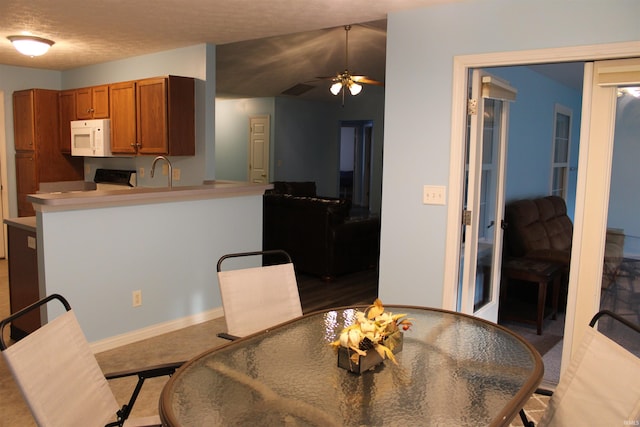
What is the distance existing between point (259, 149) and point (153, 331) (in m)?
6.20

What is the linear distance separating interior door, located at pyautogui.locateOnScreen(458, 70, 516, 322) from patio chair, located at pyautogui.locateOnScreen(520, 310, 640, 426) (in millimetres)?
1725

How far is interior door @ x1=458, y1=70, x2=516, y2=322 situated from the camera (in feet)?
10.8

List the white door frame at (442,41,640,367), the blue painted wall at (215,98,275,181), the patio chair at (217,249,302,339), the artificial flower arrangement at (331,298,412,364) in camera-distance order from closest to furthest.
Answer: the artificial flower arrangement at (331,298,412,364) → the patio chair at (217,249,302,339) → the white door frame at (442,41,640,367) → the blue painted wall at (215,98,275,181)

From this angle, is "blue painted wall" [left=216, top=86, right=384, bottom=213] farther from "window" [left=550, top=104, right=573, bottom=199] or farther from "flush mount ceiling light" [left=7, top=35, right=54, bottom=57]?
"flush mount ceiling light" [left=7, top=35, right=54, bottom=57]

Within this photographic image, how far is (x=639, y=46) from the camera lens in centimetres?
260

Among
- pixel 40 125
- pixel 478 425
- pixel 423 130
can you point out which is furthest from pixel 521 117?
pixel 40 125

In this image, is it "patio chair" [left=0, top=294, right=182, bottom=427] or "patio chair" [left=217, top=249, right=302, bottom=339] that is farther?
"patio chair" [left=217, top=249, right=302, bottom=339]

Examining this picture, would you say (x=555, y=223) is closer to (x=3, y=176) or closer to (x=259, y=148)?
(x=259, y=148)

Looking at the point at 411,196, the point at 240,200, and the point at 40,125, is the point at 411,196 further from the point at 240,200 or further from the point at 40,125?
the point at 40,125

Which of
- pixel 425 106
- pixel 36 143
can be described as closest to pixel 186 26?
pixel 425 106

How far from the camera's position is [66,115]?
6008 millimetres

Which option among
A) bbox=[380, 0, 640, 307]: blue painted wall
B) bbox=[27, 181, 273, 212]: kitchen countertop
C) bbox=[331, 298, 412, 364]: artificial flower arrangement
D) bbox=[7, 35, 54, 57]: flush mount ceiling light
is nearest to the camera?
bbox=[331, 298, 412, 364]: artificial flower arrangement

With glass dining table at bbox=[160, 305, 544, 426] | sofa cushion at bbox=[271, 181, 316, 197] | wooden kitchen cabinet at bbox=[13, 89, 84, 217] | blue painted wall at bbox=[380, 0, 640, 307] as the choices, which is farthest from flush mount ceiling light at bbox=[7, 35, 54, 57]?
sofa cushion at bbox=[271, 181, 316, 197]

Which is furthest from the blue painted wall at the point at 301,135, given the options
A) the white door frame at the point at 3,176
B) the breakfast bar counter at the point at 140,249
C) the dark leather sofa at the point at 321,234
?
the breakfast bar counter at the point at 140,249
